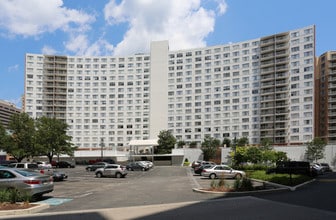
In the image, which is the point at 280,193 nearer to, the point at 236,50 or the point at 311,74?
the point at 311,74

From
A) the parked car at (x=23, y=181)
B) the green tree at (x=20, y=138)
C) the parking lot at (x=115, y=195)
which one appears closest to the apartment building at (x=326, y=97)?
the green tree at (x=20, y=138)

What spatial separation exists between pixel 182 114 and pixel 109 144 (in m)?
28.9

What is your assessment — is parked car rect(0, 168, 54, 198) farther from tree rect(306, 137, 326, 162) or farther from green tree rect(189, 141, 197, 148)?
green tree rect(189, 141, 197, 148)

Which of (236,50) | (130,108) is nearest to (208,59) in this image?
(236,50)

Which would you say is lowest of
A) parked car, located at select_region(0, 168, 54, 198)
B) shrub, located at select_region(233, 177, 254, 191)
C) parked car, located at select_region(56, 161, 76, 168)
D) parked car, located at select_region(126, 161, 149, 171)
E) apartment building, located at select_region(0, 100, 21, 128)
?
parked car, located at select_region(56, 161, 76, 168)

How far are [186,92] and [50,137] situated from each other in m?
67.8

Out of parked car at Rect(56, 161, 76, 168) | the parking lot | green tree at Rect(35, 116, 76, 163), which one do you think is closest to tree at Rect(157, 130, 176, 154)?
parked car at Rect(56, 161, 76, 168)

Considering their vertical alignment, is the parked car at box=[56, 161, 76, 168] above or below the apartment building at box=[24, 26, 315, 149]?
below

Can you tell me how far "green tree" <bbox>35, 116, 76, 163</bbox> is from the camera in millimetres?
59525

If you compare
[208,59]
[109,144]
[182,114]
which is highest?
[208,59]

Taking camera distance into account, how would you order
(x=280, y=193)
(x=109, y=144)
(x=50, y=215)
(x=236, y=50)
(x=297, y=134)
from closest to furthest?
(x=50, y=215) < (x=280, y=193) < (x=297, y=134) < (x=236, y=50) < (x=109, y=144)

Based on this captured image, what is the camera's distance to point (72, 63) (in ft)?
434

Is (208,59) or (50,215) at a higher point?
(208,59)

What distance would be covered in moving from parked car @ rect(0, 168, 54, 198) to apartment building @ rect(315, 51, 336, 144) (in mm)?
105678
